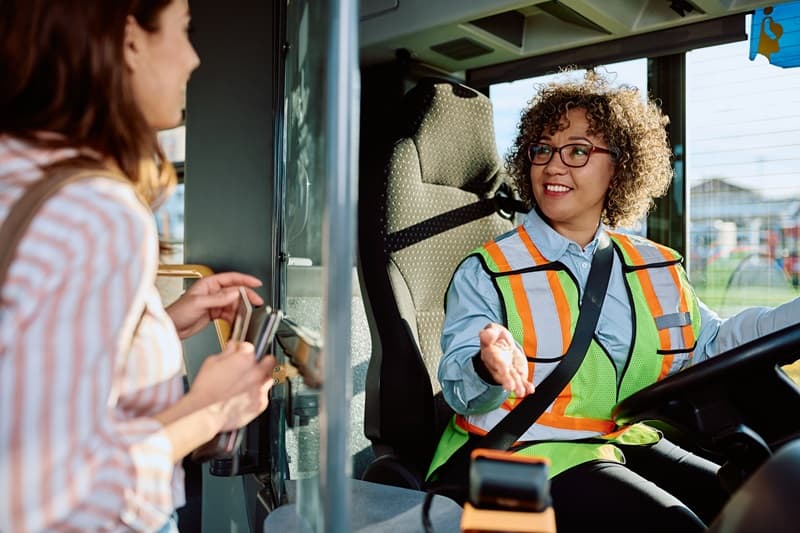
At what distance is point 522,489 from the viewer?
26.8 inches

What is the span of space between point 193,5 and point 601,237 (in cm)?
113

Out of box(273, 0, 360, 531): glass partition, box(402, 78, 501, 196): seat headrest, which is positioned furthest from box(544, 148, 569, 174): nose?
box(273, 0, 360, 531): glass partition

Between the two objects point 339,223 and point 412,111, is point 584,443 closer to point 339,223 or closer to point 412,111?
point 412,111

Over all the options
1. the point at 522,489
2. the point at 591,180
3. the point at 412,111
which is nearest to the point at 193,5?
the point at 412,111

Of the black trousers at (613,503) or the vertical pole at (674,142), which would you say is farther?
the vertical pole at (674,142)

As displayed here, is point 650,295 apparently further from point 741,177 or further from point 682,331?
point 741,177

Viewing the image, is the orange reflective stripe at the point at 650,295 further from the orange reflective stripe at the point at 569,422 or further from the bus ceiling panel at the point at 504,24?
the bus ceiling panel at the point at 504,24

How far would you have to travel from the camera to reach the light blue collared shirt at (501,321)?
58.1 inches

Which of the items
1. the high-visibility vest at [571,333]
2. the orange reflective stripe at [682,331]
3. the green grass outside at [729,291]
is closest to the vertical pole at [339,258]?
the high-visibility vest at [571,333]

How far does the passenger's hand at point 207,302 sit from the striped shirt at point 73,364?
15.1 inches

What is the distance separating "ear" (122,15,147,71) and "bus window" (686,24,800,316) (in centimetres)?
162

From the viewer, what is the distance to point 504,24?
2.02 meters

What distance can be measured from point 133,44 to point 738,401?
1128mm

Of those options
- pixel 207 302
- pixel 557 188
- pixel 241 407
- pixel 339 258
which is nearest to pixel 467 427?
pixel 557 188
